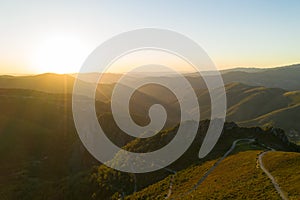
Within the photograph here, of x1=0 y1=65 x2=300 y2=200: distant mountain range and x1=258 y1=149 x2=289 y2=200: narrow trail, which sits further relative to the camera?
x1=0 y1=65 x2=300 y2=200: distant mountain range

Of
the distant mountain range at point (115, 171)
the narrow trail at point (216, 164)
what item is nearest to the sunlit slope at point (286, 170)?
the distant mountain range at point (115, 171)

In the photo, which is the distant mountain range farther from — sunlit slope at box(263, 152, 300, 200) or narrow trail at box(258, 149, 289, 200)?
narrow trail at box(258, 149, 289, 200)

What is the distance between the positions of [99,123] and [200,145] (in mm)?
78841

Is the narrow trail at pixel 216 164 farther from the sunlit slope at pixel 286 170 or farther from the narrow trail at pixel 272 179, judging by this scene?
the sunlit slope at pixel 286 170

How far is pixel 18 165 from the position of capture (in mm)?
124938

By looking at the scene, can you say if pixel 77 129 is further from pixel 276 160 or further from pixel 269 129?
pixel 276 160

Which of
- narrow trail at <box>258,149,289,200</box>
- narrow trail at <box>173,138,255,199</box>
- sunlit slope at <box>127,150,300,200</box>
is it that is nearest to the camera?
narrow trail at <box>258,149,289,200</box>

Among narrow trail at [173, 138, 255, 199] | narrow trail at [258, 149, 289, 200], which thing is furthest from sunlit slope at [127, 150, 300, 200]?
narrow trail at [173, 138, 255, 199]

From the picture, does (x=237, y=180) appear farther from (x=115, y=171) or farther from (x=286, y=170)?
(x=115, y=171)

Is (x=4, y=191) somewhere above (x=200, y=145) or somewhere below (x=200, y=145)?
below

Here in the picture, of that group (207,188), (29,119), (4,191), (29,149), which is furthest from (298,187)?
(29,119)

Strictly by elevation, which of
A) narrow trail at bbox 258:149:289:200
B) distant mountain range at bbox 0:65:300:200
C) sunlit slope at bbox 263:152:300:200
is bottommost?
distant mountain range at bbox 0:65:300:200

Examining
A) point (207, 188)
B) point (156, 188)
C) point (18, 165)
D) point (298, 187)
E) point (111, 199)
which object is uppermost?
point (298, 187)

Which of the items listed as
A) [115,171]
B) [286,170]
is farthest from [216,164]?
[115,171]
